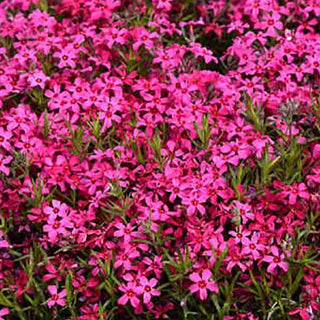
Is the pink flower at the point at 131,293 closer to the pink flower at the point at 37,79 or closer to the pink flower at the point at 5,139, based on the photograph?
the pink flower at the point at 5,139

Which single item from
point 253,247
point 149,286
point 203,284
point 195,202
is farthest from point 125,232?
point 253,247

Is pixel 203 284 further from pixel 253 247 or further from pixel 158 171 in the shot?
pixel 158 171

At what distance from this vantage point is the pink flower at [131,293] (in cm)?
338

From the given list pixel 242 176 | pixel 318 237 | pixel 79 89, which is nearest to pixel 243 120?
pixel 242 176

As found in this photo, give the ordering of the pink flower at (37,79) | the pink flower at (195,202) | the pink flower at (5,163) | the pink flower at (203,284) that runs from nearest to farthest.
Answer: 1. the pink flower at (203,284)
2. the pink flower at (195,202)
3. the pink flower at (5,163)
4. the pink flower at (37,79)

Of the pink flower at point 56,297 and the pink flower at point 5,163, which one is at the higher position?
the pink flower at point 5,163

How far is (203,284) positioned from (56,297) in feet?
2.82

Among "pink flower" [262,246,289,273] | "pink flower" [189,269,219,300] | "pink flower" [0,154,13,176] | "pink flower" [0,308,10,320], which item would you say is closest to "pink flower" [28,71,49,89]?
"pink flower" [0,154,13,176]

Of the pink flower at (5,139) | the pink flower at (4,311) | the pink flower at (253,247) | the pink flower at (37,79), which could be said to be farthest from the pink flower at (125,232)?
the pink flower at (37,79)

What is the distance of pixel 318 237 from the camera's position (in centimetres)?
367

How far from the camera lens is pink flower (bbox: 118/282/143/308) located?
11.1 ft

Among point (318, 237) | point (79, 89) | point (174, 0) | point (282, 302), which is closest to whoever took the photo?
point (282, 302)

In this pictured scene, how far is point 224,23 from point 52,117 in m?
1.82

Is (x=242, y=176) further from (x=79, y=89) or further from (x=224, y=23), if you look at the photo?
(x=224, y=23)
